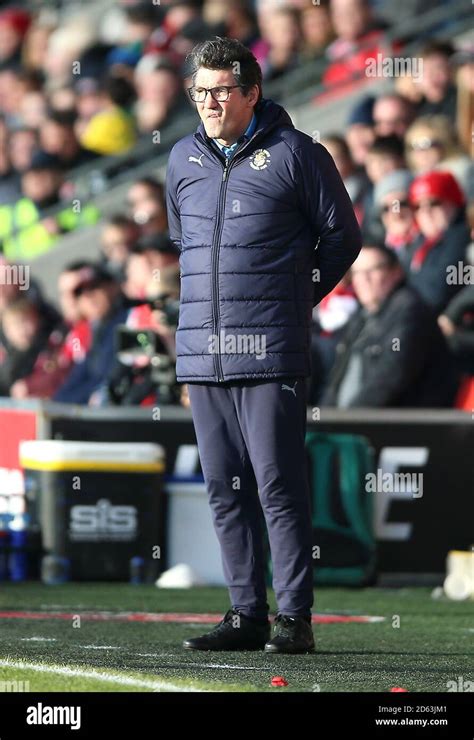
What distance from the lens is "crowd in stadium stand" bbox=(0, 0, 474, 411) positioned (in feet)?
35.9

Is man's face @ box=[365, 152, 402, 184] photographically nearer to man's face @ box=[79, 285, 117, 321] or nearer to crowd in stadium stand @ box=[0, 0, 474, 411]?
crowd in stadium stand @ box=[0, 0, 474, 411]

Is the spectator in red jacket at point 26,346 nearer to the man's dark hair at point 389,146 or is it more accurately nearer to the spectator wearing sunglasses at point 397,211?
the man's dark hair at point 389,146

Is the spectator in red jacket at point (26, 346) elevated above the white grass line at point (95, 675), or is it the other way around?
the spectator in red jacket at point (26, 346)

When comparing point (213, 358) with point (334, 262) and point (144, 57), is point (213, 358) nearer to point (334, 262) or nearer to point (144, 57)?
point (334, 262)

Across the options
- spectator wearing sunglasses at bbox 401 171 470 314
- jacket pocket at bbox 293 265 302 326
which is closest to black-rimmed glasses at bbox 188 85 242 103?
jacket pocket at bbox 293 265 302 326

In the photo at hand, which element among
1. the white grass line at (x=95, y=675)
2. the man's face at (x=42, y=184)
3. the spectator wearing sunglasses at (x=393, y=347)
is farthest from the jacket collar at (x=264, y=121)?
the man's face at (x=42, y=184)

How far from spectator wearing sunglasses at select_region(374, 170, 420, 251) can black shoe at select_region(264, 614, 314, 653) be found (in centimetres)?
558

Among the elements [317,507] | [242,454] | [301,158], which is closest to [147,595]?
[317,507]

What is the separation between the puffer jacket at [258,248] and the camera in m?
6.41

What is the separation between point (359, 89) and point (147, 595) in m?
6.56

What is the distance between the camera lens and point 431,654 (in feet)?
21.9

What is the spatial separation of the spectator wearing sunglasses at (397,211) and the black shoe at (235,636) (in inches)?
216

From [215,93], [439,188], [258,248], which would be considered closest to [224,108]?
[215,93]
